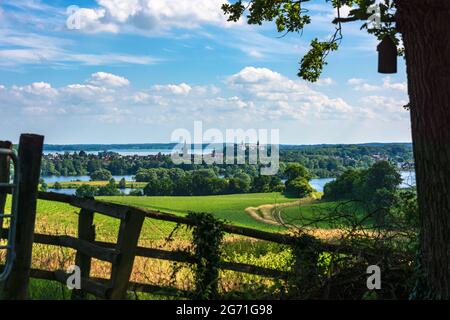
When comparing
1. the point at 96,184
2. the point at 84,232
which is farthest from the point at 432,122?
the point at 96,184

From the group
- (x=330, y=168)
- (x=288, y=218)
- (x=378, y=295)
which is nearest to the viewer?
(x=378, y=295)

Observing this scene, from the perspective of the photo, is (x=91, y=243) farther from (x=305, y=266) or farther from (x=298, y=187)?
(x=298, y=187)

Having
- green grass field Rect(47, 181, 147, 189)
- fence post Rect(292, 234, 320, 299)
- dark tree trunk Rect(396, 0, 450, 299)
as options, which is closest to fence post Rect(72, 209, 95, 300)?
fence post Rect(292, 234, 320, 299)

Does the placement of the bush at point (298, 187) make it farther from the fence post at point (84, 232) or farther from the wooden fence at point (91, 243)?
the fence post at point (84, 232)

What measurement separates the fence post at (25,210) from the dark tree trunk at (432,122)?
4.03 m

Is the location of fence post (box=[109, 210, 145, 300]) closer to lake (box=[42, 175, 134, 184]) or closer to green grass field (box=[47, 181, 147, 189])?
green grass field (box=[47, 181, 147, 189])

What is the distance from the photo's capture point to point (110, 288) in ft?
21.2

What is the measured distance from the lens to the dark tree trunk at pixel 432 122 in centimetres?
585

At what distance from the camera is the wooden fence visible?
5965 millimetres

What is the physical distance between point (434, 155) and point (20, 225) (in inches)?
172

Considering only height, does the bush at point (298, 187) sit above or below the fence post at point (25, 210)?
below

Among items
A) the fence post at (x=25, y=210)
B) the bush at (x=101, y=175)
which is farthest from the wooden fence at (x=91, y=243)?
the bush at (x=101, y=175)
